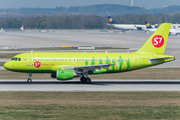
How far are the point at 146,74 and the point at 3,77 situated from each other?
23682 mm

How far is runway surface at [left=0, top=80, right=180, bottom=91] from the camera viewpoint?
38688 millimetres

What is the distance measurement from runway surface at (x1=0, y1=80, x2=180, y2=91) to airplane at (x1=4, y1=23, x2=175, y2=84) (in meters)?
1.41

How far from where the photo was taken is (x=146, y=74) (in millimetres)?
54969

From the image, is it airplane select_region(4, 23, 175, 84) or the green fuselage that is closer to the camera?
airplane select_region(4, 23, 175, 84)

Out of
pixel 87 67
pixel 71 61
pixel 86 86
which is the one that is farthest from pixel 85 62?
pixel 86 86

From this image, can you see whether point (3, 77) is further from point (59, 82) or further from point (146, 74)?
point (146, 74)

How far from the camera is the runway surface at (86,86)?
127 feet

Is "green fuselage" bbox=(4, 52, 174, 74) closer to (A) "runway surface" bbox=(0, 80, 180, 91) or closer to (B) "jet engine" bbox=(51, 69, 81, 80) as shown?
(B) "jet engine" bbox=(51, 69, 81, 80)

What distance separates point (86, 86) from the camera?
134ft

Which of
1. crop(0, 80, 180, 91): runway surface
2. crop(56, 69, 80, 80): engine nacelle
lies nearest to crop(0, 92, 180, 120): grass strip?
crop(0, 80, 180, 91): runway surface

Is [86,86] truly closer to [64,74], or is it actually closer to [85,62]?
[64,74]

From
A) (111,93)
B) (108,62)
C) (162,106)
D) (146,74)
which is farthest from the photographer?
(146,74)

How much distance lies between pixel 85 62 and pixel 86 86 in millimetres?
3964

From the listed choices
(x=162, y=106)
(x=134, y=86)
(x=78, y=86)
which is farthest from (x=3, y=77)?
(x=162, y=106)
